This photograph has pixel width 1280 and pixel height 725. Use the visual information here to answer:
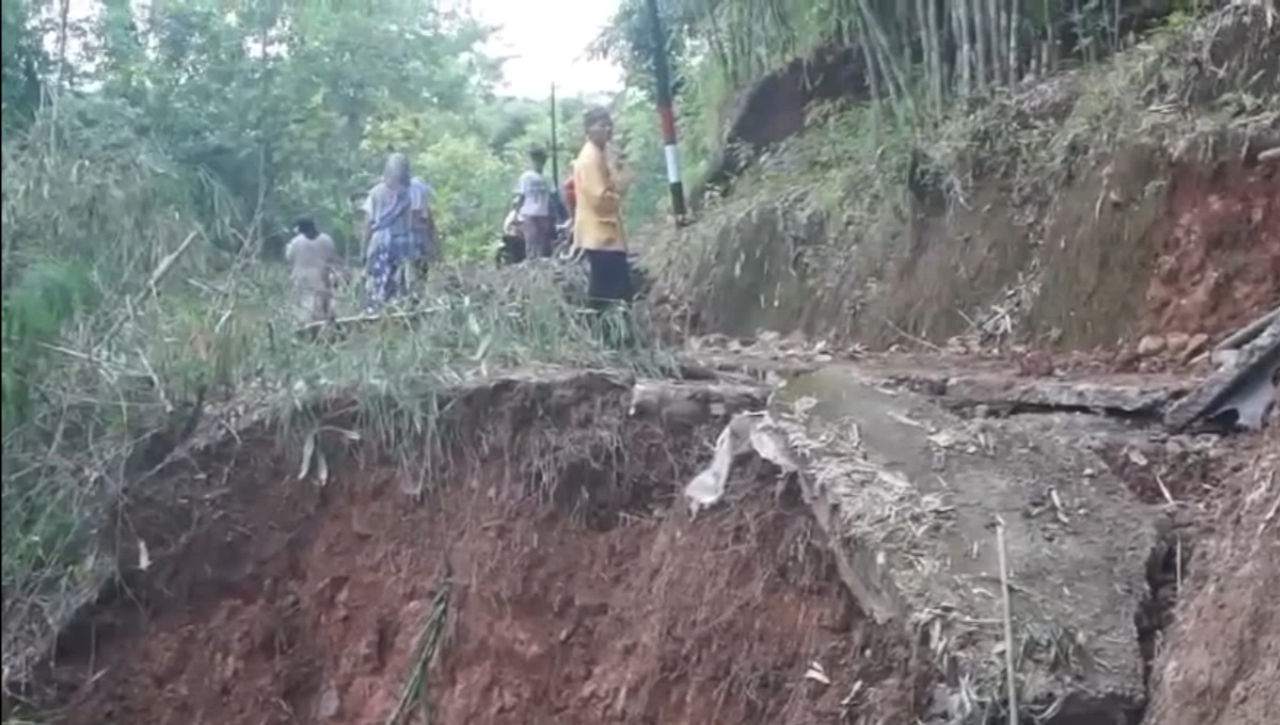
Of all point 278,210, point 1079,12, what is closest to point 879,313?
point 1079,12

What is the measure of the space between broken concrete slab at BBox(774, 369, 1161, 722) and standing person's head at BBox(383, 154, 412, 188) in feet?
11.4

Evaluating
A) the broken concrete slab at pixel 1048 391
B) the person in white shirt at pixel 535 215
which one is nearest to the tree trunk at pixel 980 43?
the broken concrete slab at pixel 1048 391

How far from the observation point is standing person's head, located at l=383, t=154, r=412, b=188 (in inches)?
326

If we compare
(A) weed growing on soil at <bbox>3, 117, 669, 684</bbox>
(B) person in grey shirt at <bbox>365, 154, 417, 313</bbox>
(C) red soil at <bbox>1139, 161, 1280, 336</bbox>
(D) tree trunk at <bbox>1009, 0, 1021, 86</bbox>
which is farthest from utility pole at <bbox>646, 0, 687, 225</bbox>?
(C) red soil at <bbox>1139, 161, 1280, 336</bbox>

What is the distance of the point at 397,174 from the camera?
830 cm

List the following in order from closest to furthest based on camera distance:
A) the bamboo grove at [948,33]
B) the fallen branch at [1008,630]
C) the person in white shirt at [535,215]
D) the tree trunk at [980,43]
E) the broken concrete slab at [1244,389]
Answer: the fallen branch at [1008,630] < the broken concrete slab at [1244,389] < the bamboo grove at [948,33] < the tree trunk at [980,43] < the person in white shirt at [535,215]

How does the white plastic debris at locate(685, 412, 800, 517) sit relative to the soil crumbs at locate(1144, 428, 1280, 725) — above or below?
above

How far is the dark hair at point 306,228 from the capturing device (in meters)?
7.63

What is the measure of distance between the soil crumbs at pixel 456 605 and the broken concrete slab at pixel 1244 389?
1.35 m

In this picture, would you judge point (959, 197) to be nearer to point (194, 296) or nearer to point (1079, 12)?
point (1079, 12)

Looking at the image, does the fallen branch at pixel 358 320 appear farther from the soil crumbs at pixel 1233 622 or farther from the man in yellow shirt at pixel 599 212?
the soil crumbs at pixel 1233 622

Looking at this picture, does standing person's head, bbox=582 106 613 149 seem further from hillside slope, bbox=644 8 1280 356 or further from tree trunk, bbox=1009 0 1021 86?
tree trunk, bbox=1009 0 1021 86

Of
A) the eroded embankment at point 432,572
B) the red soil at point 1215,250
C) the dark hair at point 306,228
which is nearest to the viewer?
the eroded embankment at point 432,572

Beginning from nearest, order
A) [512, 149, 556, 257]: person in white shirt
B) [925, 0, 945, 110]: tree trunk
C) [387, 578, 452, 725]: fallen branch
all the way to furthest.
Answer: [387, 578, 452, 725]: fallen branch < [925, 0, 945, 110]: tree trunk < [512, 149, 556, 257]: person in white shirt
